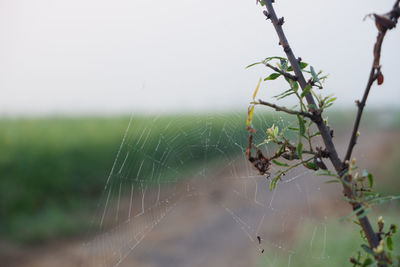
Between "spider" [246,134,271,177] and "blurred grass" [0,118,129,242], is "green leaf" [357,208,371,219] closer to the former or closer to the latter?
"spider" [246,134,271,177]

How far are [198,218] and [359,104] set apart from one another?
9293mm

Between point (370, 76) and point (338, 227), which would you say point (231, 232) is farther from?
point (370, 76)

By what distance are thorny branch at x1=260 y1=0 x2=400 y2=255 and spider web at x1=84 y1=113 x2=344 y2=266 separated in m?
4.05

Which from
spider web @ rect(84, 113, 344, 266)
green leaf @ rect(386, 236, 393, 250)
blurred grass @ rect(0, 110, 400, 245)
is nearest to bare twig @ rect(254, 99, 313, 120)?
green leaf @ rect(386, 236, 393, 250)

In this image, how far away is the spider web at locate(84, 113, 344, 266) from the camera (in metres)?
6.82

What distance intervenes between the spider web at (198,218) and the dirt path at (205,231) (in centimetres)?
2

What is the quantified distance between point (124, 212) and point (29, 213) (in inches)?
82.0

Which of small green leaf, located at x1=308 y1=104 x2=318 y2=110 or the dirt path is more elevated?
small green leaf, located at x1=308 y1=104 x2=318 y2=110

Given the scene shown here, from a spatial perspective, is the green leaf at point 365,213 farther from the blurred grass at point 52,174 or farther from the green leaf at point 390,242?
the blurred grass at point 52,174

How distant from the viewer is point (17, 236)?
7633mm

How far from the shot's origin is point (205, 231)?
8844 millimetres

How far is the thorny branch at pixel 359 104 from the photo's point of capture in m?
0.61

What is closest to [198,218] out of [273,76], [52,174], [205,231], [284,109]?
[205,231]

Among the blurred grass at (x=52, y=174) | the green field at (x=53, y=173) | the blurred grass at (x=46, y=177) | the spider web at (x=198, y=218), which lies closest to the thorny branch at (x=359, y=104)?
the spider web at (x=198, y=218)
